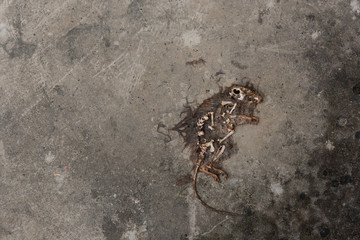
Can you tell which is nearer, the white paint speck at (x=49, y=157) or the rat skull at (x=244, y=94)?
the rat skull at (x=244, y=94)

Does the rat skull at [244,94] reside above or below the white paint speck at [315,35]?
below

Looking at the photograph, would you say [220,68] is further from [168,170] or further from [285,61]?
[168,170]

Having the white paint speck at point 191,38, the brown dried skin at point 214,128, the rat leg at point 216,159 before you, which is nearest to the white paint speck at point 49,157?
the brown dried skin at point 214,128

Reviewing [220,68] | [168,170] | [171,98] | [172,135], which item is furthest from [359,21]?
[168,170]

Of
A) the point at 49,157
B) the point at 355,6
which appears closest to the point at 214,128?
the point at 49,157

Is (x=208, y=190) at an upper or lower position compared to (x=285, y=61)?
lower

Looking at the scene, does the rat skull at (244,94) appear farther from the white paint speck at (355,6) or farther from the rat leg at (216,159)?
the white paint speck at (355,6)

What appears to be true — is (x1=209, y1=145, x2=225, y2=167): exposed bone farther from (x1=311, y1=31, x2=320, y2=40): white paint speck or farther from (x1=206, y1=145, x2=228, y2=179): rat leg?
(x1=311, y1=31, x2=320, y2=40): white paint speck
